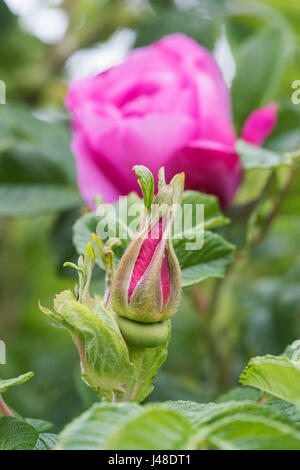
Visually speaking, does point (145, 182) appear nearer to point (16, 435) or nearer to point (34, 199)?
point (16, 435)

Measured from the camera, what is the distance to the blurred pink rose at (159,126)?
19.6 inches

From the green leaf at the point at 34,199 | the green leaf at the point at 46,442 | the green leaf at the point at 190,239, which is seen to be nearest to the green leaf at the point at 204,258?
the green leaf at the point at 190,239

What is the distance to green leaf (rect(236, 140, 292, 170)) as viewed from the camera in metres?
0.46

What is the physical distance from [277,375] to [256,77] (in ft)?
1.40

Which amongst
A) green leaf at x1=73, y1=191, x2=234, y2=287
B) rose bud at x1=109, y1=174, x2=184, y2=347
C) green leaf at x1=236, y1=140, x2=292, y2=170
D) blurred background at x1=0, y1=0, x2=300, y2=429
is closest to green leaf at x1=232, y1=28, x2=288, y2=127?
blurred background at x1=0, y1=0, x2=300, y2=429

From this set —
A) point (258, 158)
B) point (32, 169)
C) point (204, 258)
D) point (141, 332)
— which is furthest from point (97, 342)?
point (32, 169)

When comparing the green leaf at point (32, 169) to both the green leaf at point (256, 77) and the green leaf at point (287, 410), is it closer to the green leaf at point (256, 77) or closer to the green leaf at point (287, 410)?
the green leaf at point (256, 77)

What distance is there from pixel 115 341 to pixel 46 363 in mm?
678

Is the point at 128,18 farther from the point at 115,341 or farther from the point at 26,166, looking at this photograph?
the point at 115,341

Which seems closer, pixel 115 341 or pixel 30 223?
pixel 115 341

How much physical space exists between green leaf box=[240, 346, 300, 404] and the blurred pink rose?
0.79ft

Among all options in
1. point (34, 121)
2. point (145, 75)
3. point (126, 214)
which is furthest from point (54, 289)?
point (126, 214)

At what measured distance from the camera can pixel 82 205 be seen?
62cm
